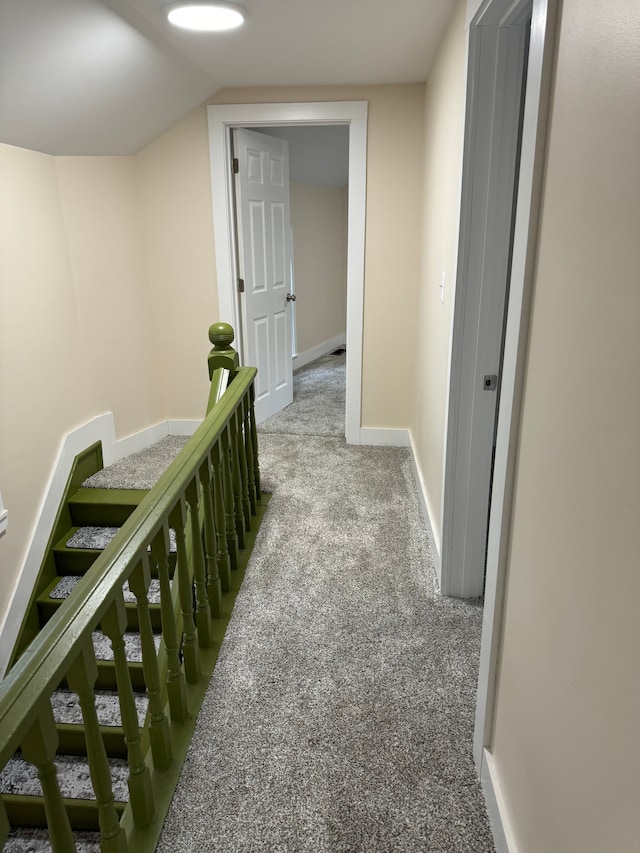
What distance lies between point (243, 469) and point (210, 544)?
2.22 ft

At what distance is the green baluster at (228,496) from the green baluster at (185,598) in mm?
463

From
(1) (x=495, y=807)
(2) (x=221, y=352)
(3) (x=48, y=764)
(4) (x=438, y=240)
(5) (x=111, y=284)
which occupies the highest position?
(4) (x=438, y=240)

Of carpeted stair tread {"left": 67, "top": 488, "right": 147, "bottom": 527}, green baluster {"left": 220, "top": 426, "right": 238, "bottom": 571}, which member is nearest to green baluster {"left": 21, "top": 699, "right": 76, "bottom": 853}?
green baluster {"left": 220, "top": 426, "right": 238, "bottom": 571}

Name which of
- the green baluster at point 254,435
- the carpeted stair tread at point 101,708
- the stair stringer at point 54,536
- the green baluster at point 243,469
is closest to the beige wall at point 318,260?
the stair stringer at point 54,536

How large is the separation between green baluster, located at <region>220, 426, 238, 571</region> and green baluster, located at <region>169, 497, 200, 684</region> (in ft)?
1.52

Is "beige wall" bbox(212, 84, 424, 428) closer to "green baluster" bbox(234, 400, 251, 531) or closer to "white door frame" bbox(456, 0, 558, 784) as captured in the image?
"green baluster" bbox(234, 400, 251, 531)

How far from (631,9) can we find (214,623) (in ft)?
6.79

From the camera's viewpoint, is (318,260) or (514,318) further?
(318,260)

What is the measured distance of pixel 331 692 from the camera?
1.92m

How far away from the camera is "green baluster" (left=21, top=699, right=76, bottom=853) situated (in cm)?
94

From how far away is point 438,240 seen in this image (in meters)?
2.71

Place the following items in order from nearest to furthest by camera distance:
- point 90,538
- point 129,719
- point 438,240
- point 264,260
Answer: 1. point 129,719
2. point 438,240
3. point 90,538
4. point 264,260

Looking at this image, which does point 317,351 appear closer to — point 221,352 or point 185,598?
point 221,352

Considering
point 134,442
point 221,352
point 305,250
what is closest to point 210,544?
point 221,352
